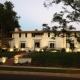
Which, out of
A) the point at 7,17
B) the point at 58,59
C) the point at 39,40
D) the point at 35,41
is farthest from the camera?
the point at 7,17

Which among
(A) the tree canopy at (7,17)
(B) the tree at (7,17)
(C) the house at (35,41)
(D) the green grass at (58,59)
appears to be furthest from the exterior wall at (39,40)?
(D) the green grass at (58,59)

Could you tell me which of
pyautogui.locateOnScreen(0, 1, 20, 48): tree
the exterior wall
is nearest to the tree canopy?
pyautogui.locateOnScreen(0, 1, 20, 48): tree

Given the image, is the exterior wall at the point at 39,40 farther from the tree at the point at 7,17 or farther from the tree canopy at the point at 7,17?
the tree canopy at the point at 7,17

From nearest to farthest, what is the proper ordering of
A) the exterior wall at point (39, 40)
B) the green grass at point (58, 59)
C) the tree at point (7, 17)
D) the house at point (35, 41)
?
the green grass at point (58, 59) → the exterior wall at point (39, 40) → the house at point (35, 41) → the tree at point (7, 17)

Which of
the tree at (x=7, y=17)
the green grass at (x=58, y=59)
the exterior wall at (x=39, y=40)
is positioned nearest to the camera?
the green grass at (x=58, y=59)

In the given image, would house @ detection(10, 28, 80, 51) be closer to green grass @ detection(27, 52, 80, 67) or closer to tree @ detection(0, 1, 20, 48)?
tree @ detection(0, 1, 20, 48)

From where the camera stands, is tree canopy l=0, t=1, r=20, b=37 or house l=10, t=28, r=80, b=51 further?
tree canopy l=0, t=1, r=20, b=37

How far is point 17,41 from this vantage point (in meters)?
66.8

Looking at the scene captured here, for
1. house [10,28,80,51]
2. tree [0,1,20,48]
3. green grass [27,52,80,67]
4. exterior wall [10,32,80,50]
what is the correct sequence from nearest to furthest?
green grass [27,52,80,67] → exterior wall [10,32,80,50] → house [10,28,80,51] → tree [0,1,20,48]

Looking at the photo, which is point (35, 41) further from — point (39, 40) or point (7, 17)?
point (7, 17)

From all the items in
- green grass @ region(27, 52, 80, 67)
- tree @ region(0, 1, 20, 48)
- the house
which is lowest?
green grass @ region(27, 52, 80, 67)

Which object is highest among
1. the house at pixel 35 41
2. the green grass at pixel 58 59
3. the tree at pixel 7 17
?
the tree at pixel 7 17

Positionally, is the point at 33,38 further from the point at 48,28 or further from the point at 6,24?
the point at 48,28

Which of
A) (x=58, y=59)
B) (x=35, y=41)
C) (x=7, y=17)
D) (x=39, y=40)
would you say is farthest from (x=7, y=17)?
(x=58, y=59)
